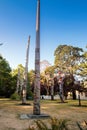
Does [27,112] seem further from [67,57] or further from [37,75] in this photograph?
[67,57]

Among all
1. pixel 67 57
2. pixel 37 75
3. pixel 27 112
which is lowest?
pixel 27 112

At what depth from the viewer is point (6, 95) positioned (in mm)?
49062

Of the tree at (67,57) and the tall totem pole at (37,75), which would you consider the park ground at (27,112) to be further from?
the tree at (67,57)

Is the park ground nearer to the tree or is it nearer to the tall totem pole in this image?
the tall totem pole

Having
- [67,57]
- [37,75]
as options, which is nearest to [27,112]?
[37,75]

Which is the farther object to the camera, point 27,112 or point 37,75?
point 27,112

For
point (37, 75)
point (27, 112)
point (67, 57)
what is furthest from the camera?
point (67, 57)

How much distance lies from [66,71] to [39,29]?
97.8 feet

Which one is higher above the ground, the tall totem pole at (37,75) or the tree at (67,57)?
the tree at (67,57)

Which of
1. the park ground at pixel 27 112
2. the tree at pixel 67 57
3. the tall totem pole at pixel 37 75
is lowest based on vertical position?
the park ground at pixel 27 112

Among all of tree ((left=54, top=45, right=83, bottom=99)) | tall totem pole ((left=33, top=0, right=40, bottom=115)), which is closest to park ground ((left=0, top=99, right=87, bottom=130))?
tall totem pole ((left=33, top=0, right=40, bottom=115))

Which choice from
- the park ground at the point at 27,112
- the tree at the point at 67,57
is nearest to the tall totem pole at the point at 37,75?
the park ground at the point at 27,112

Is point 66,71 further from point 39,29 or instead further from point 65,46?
point 39,29

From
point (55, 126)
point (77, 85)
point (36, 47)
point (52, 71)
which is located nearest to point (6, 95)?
point (52, 71)
